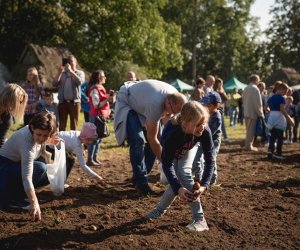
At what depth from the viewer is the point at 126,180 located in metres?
6.83

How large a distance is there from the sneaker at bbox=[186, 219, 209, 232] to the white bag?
194 cm

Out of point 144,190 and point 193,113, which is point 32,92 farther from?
point 193,113

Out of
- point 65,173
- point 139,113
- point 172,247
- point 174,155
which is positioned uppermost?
point 139,113

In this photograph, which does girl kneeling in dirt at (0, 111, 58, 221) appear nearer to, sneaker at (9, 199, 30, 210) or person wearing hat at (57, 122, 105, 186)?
sneaker at (9, 199, 30, 210)

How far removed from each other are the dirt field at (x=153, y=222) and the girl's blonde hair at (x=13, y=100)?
119 cm

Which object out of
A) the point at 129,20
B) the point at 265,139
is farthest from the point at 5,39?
the point at 265,139

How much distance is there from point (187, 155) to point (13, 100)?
2.25 metres

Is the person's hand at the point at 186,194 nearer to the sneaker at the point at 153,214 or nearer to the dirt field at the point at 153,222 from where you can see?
the dirt field at the point at 153,222

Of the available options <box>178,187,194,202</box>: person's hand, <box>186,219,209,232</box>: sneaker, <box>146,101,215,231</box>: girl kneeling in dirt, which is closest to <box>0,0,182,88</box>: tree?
<box>146,101,215,231</box>: girl kneeling in dirt

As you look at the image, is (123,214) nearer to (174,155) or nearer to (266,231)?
(174,155)

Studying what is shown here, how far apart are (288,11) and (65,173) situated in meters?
47.8

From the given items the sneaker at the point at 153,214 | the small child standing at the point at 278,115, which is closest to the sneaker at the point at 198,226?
the sneaker at the point at 153,214

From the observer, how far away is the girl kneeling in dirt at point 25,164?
419cm

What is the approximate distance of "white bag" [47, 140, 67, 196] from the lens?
526 centimetres
